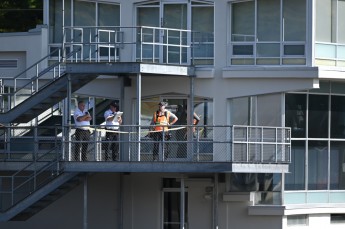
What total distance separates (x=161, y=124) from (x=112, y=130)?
4.92 ft

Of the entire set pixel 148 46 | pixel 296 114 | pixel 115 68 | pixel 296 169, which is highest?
pixel 148 46

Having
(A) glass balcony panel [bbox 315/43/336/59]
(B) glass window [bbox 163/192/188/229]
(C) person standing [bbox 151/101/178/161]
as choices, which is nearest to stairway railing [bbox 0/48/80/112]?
(C) person standing [bbox 151/101/178/161]

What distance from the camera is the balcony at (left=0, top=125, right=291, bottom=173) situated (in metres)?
43.6

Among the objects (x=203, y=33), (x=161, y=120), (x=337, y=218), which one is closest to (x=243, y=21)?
(x=203, y=33)

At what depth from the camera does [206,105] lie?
153ft

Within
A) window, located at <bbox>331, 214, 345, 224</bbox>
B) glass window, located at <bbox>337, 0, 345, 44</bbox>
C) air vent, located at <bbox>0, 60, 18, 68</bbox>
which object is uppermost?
glass window, located at <bbox>337, 0, 345, 44</bbox>

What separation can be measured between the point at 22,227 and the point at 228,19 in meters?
9.24

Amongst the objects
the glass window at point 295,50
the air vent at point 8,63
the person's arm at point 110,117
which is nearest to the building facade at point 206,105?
the glass window at point 295,50

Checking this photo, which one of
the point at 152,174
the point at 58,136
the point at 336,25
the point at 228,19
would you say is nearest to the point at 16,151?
the point at 58,136

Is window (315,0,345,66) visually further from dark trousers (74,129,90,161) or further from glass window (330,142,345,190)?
dark trousers (74,129,90,161)

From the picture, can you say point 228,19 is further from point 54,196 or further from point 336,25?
point 54,196

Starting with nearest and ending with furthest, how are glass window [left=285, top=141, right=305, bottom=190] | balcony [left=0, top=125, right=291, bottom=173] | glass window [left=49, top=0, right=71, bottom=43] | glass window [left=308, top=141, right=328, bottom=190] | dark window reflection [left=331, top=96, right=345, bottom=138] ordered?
balcony [left=0, top=125, right=291, bottom=173] → glass window [left=285, top=141, right=305, bottom=190] → glass window [left=308, top=141, right=328, bottom=190] → dark window reflection [left=331, top=96, right=345, bottom=138] → glass window [left=49, top=0, right=71, bottom=43]

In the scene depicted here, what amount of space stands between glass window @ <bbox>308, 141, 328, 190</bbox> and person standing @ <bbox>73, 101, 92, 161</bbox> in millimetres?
6968

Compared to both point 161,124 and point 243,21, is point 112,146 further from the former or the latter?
point 243,21
